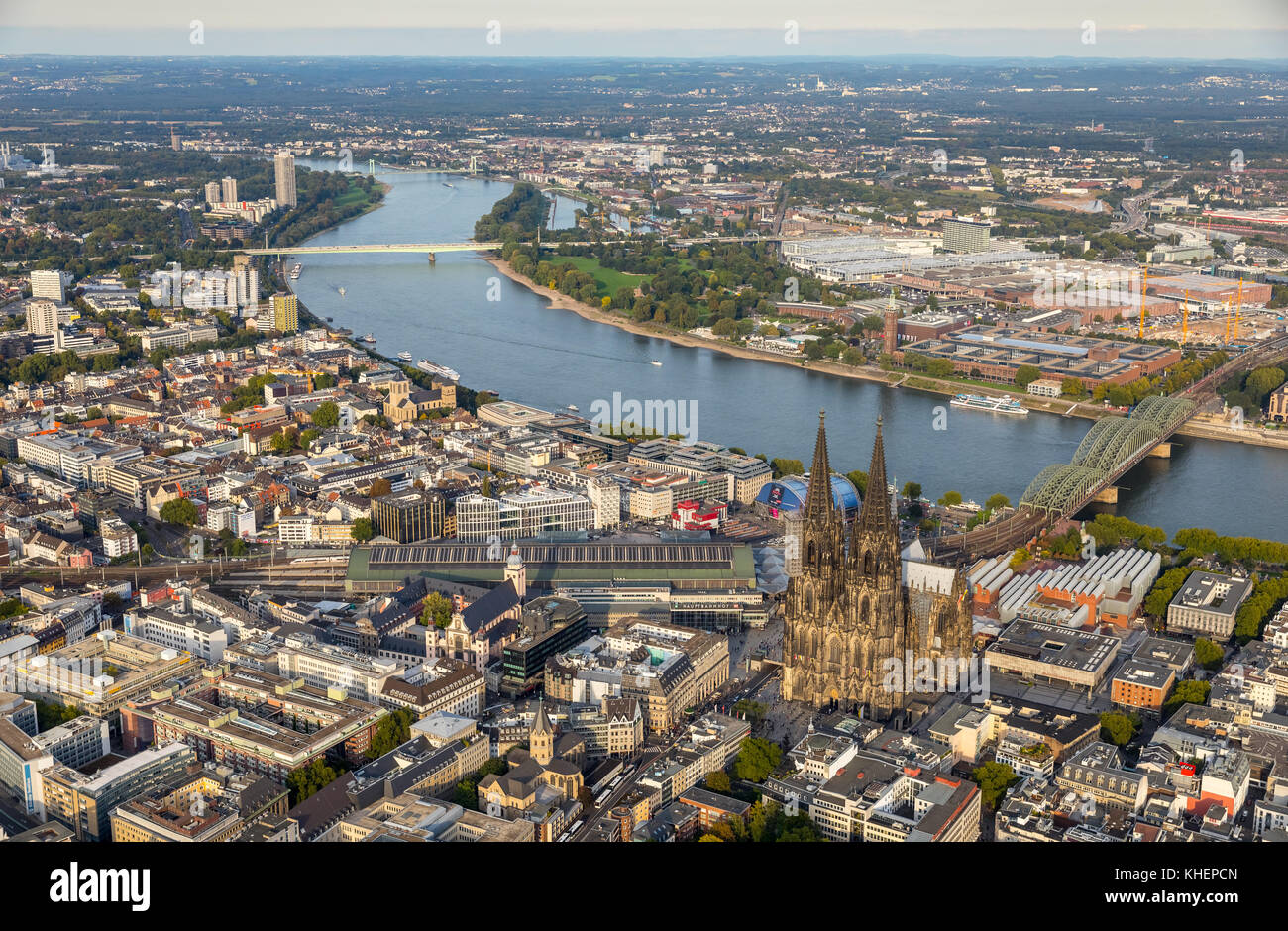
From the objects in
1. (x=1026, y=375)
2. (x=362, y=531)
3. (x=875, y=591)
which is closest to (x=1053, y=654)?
(x=875, y=591)

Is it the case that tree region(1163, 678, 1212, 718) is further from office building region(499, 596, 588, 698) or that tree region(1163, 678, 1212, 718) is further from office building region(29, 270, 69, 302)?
office building region(29, 270, 69, 302)

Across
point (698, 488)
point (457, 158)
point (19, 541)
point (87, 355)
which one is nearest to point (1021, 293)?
point (698, 488)

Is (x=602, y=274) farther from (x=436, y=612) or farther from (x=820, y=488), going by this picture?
(x=820, y=488)

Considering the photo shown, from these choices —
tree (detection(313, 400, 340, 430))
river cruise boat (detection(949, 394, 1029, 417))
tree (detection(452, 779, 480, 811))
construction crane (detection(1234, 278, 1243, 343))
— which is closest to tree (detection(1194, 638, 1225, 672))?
tree (detection(452, 779, 480, 811))

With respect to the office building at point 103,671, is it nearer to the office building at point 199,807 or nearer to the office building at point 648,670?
the office building at point 199,807

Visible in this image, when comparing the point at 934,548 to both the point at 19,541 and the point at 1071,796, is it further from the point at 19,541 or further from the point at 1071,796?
the point at 19,541

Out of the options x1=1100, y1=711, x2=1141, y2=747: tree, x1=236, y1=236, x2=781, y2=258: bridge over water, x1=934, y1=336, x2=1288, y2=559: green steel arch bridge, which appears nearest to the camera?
x1=1100, y1=711, x2=1141, y2=747: tree
